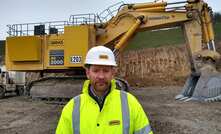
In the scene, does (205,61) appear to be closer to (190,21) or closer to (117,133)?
(190,21)

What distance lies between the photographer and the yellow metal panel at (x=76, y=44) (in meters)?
14.3

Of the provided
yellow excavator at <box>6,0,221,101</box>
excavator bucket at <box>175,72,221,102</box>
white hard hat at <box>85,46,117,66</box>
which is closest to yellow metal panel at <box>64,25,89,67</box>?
yellow excavator at <box>6,0,221,101</box>

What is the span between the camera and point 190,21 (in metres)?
14.8

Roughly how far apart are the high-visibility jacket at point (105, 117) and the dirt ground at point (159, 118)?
6070 millimetres

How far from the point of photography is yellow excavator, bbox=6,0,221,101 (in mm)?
14039

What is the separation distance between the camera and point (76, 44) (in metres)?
14.4

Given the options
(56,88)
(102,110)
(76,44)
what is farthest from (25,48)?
(102,110)

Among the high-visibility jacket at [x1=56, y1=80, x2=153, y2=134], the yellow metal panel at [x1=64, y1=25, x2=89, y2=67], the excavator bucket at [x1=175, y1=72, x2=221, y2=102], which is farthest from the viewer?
the yellow metal panel at [x1=64, y1=25, x2=89, y2=67]

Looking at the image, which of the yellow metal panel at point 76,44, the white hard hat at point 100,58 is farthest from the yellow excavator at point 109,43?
the white hard hat at point 100,58

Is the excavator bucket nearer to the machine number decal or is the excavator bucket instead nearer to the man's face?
the machine number decal

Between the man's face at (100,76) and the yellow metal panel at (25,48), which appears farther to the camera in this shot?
the yellow metal panel at (25,48)

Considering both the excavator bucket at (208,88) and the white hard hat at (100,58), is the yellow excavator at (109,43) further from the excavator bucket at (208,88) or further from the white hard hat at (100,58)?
the white hard hat at (100,58)

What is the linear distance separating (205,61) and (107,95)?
37.7ft

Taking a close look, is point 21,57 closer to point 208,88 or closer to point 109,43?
point 109,43
